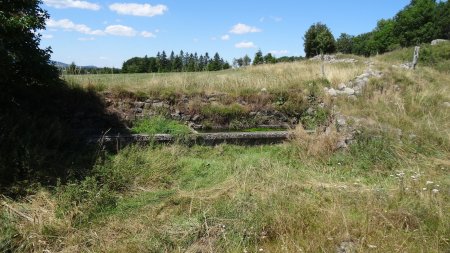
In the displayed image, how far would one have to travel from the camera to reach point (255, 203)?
199 inches

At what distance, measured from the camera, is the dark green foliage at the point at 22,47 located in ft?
20.1

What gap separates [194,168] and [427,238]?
14.0 ft

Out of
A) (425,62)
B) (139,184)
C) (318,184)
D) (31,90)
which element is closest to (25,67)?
(31,90)

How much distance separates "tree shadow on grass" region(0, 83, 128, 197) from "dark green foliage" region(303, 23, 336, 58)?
2952cm

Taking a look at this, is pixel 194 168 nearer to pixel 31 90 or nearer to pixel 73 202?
pixel 73 202

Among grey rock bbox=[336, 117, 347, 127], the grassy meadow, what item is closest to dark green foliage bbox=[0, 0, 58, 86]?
the grassy meadow

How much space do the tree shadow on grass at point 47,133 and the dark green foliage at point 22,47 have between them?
0.43 meters

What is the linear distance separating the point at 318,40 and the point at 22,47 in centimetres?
3349

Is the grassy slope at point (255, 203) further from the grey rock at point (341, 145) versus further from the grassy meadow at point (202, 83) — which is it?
the grassy meadow at point (202, 83)

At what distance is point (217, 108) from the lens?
1112cm

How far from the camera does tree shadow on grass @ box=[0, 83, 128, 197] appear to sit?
19.8ft

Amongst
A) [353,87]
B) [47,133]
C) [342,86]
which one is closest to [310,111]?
[342,86]

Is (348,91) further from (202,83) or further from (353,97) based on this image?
(202,83)

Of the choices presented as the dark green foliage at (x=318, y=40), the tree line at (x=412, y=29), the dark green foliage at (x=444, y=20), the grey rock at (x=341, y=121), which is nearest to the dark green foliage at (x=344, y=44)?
the tree line at (x=412, y=29)
